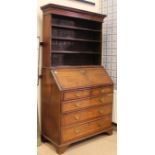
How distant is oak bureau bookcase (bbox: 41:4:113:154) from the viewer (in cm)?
259

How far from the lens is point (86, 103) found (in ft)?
9.14

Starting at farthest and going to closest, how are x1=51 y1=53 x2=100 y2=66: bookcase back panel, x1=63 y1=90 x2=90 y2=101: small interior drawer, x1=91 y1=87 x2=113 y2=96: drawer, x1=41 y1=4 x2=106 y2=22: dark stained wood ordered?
x1=51 y1=53 x2=100 y2=66: bookcase back panel, x1=91 y1=87 x2=113 y2=96: drawer, x1=41 y1=4 x2=106 y2=22: dark stained wood, x1=63 y1=90 x2=90 y2=101: small interior drawer

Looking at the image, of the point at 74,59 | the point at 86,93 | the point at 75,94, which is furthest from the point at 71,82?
the point at 74,59

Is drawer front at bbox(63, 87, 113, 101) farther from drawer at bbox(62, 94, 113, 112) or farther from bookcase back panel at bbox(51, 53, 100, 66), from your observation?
bookcase back panel at bbox(51, 53, 100, 66)

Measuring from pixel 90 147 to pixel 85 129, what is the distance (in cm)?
24

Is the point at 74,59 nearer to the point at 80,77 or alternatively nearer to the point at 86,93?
the point at 80,77

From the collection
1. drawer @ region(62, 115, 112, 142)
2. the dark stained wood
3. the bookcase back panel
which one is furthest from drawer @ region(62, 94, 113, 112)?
the dark stained wood

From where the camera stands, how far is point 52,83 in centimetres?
265
